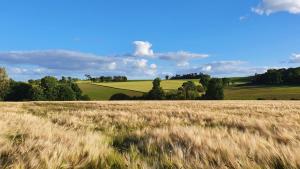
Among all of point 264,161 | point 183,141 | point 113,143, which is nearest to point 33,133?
point 113,143

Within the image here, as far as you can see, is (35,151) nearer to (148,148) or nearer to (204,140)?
(148,148)

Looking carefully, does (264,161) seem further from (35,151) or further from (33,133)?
(33,133)

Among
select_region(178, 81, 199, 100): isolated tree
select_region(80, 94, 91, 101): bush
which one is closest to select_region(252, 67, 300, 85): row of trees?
select_region(178, 81, 199, 100): isolated tree

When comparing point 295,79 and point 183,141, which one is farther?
point 295,79

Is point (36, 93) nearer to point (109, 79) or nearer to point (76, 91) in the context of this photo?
point (76, 91)

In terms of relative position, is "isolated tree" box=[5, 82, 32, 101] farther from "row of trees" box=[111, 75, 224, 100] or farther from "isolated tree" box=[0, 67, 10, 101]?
"row of trees" box=[111, 75, 224, 100]

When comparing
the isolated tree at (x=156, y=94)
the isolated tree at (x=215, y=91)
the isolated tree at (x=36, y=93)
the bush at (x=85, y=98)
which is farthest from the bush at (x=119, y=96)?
the isolated tree at (x=215, y=91)

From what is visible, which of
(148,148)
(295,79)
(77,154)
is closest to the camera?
(77,154)

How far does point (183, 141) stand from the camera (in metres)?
7.91

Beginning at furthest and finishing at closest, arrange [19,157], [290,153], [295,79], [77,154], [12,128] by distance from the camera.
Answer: [295,79] < [12,128] < [77,154] < [19,157] < [290,153]

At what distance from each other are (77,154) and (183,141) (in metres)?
2.38

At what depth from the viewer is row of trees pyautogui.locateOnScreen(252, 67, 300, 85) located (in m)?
135

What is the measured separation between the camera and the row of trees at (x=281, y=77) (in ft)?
442

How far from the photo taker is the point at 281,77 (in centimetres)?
14000
